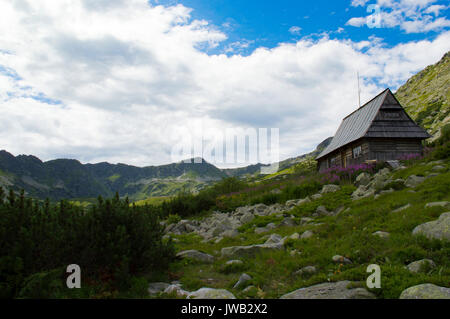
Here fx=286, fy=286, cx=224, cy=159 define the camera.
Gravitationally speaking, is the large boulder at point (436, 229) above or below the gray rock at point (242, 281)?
above

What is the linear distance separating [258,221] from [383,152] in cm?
1549

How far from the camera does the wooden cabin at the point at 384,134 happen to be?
23.8 metres

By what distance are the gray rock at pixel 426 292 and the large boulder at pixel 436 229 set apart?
255 centimetres

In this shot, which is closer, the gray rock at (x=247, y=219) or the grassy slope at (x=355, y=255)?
the grassy slope at (x=355, y=255)

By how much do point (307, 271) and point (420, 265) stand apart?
210 cm

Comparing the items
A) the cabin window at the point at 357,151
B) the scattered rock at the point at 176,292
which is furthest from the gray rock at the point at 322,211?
the cabin window at the point at 357,151

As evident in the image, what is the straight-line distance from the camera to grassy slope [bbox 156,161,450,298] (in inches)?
209

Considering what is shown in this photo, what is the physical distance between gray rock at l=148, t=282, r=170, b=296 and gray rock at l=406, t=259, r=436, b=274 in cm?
474

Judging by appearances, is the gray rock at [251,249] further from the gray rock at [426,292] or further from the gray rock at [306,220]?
the gray rock at [426,292]

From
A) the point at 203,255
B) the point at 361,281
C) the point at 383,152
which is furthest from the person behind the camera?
the point at 383,152

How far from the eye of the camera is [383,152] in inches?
915

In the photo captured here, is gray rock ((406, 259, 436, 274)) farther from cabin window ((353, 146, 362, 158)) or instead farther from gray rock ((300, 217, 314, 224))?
cabin window ((353, 146, 362, 158))
